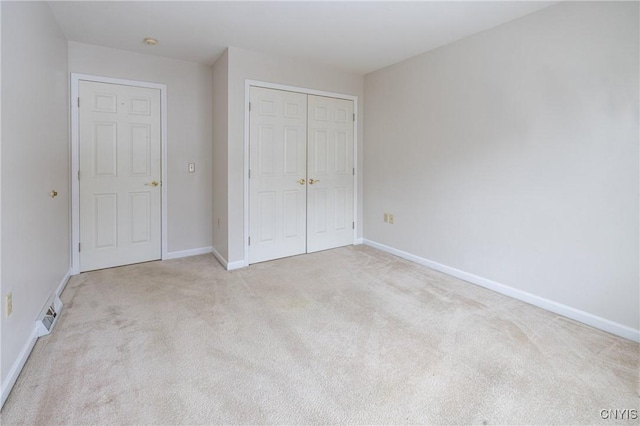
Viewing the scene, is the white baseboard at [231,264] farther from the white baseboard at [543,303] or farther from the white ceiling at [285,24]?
the white ceiling at [285,24]

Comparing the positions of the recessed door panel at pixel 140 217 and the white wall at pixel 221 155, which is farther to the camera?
the recessed door panel at pixel 140 217

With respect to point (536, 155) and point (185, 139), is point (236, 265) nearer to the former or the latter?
point (185, 139)

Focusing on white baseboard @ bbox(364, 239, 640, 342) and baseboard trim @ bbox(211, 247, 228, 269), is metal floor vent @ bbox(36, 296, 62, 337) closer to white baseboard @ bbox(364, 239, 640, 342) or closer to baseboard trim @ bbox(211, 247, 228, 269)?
baseboard trim @ bbox(211, 247, 228, 269)

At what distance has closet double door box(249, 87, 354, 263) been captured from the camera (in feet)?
12.4

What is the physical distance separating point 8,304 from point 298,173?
287 centimetres

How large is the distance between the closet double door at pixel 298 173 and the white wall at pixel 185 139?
79cm

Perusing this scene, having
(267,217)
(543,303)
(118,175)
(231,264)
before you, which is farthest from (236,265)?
(543,303)

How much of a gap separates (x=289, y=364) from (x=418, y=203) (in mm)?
2488

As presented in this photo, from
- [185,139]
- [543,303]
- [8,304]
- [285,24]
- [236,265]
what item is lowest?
[543,303]

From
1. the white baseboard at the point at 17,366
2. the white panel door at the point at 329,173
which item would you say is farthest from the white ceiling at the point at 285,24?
the white baseboard at the point at 17,366

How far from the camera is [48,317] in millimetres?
2307

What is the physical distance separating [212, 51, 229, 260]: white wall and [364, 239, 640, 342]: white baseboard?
2.20 m

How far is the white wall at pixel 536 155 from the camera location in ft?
7.33

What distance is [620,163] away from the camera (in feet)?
7.29
